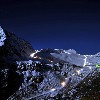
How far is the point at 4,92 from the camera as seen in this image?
55.4 meters

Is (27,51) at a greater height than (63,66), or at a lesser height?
greater

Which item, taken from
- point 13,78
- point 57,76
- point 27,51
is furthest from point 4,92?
point 27,51

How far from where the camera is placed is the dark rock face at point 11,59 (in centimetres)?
5666

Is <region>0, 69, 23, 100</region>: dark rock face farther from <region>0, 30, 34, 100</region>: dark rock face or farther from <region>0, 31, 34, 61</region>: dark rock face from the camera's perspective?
<region>0, 31, 34, 61</region>: dark rock face

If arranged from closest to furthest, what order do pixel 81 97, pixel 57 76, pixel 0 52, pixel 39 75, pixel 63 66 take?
1. pixel 81 97
2. pixel 57 76
3. pixel 39 75
4. pixel 63 66
5. pixel 0 52

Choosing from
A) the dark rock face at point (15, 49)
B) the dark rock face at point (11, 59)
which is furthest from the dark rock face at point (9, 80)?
the dark rock face at point (15, 49)

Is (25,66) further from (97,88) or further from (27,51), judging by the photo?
(97,88)

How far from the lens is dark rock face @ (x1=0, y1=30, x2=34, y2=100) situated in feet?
186

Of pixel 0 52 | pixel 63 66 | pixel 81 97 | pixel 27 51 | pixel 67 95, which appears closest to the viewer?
pixel 81 97

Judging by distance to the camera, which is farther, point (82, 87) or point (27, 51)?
point (27, 51)

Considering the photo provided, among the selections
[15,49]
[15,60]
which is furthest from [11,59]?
[15,49]

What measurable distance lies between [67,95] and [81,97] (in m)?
2.41

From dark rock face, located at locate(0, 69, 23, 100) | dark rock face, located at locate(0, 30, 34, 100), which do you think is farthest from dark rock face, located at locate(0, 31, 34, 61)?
dark rock face, located at locate(0, 69, 23, 100)

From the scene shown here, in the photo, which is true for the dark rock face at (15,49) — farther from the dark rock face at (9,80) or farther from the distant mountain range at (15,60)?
the dark rock face at (9,80)
